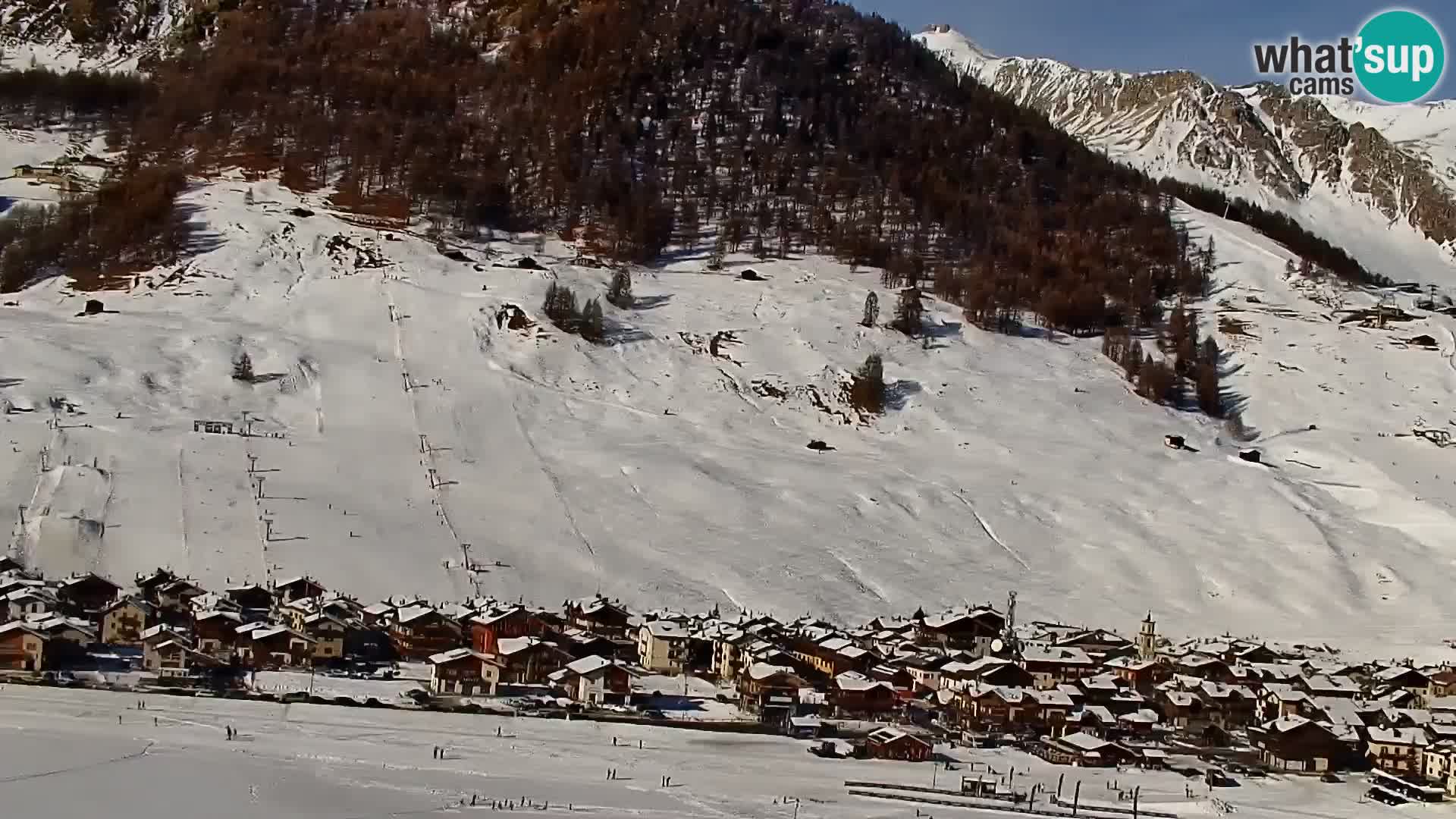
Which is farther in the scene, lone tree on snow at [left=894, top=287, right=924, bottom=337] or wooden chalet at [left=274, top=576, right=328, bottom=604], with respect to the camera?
lone tree on snow at [left=894, top=287, right=924, bottom=337]

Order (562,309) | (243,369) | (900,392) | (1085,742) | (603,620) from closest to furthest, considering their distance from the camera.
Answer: (1085,742) → (603,620) → (243,369) → (900,392) → (562,309)

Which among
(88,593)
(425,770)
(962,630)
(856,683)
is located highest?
(425,770)

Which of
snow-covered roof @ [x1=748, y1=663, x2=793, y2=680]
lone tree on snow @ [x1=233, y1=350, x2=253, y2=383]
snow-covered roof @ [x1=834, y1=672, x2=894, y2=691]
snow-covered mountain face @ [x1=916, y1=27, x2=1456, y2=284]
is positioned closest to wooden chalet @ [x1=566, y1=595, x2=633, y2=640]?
snow-covered roof @ [x1=748, y1=663, x2=793, y2=680]

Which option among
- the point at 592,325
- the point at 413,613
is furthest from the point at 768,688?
the point at 592,325

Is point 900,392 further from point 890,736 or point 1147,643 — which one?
point 890,736

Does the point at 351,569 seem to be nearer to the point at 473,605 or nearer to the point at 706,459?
the point at 473,605

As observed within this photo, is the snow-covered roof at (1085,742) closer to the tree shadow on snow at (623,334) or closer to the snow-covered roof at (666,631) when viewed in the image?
the snow-covered roof at (666,631)

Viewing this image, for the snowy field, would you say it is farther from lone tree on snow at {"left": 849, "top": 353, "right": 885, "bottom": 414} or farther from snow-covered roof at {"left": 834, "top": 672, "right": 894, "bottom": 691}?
lone tree on snow at {"left": 849, "top": 353, "right": 885, "bottom": 414}

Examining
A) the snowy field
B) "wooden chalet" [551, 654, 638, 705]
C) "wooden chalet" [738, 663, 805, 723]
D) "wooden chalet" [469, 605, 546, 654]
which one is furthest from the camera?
"wooden chalet" [469, 605, 546, 654]
